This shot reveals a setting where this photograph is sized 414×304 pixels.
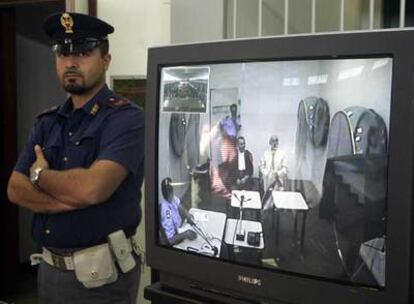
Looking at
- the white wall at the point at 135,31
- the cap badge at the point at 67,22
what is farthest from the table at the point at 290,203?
the white wall at the point at 135,31

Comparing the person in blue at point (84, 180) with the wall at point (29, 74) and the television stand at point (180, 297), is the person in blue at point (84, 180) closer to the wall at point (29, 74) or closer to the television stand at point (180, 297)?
the television stand at point (180, 297)

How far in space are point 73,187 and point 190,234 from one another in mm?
603

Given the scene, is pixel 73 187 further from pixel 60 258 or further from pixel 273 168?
pixel 273 168

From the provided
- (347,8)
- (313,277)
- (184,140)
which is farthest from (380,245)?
(347,8)

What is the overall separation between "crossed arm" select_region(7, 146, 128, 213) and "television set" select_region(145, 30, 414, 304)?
43 cm

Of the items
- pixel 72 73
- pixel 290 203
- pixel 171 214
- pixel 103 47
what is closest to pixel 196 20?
pixel 103 47

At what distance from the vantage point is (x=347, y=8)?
102 inches

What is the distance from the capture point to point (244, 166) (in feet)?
3.36

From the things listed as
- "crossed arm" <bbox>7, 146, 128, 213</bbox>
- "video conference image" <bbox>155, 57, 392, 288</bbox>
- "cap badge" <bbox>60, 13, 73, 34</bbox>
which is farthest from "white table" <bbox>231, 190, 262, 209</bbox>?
"cap badge" <bbox>60, 13, 73, 34</bbox>

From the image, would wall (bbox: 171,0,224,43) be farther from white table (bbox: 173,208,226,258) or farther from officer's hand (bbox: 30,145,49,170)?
white table (bbox: 173,208,226,258)

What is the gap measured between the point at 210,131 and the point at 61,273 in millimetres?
939

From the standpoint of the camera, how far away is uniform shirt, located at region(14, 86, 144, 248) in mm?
1635

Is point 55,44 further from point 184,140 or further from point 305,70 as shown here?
point 305,70

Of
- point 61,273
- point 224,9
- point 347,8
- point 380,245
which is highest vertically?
point 347,8
